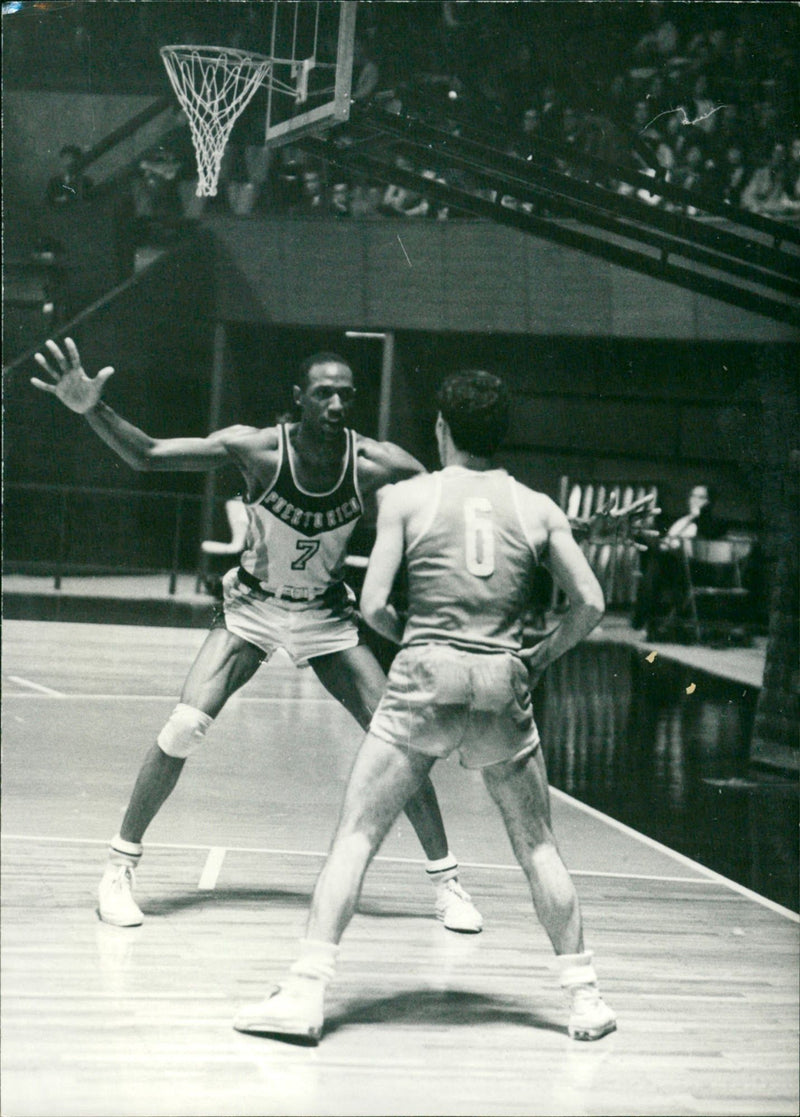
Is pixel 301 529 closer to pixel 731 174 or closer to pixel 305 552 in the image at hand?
pixel 305 552

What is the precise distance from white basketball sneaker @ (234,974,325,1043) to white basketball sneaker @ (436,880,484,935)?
28 cm

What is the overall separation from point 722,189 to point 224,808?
160cm

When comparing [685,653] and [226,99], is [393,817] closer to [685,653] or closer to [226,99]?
[685,653]

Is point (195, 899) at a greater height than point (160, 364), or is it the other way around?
point (160, 364)

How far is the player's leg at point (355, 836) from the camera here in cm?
202

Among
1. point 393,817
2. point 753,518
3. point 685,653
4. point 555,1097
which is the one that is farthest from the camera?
point 753,518

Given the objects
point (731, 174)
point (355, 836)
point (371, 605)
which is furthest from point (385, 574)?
point (731, 174)

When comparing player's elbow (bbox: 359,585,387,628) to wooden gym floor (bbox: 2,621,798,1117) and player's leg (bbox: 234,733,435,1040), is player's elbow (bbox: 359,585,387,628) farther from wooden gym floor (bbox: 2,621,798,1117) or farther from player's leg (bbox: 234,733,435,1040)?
wooden gym floor (bbox: 2,621,798,1117)

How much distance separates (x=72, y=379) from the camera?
214 cm

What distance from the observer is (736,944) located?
2398mm

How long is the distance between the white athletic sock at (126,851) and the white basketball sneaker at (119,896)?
0.01 m

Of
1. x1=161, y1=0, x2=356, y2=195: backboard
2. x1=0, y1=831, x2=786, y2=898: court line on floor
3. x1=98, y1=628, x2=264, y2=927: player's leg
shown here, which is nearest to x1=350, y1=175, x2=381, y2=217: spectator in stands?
x1=161, y1=0, x2=356, y2=195: backboard

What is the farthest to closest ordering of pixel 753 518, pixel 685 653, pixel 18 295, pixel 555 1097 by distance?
1. pixel 18 295
2. pixel 753 518
3. pixel 685 653
4. pixel 555 1097

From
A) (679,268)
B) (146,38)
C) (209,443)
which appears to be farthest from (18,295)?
(679,268)
